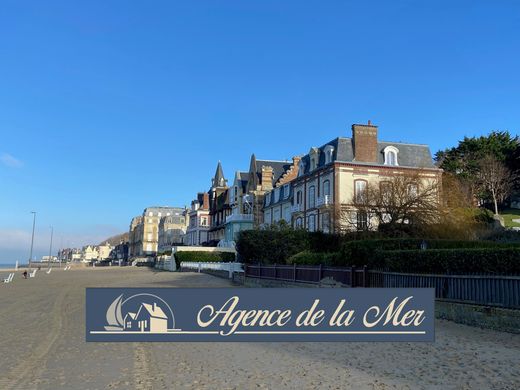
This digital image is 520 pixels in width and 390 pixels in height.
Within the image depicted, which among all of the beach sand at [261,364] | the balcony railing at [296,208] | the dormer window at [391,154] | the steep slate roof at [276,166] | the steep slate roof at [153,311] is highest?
the steep slate roof at [276,166]

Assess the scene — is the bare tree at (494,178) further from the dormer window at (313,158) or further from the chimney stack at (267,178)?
the chimney stack at (267,178)

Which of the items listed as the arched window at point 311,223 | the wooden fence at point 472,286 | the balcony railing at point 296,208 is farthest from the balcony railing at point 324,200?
the wooden fence at point 472,286

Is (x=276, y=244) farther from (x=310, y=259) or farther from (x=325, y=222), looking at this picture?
(x=325, y=222)

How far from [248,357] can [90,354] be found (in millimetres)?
3039

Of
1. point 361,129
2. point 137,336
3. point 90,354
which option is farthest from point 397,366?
point 361,129

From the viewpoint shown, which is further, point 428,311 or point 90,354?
point 428,311

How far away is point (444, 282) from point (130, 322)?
8952 mm

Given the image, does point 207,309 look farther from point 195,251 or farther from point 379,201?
point 195,251

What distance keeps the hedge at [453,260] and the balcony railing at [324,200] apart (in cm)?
2112

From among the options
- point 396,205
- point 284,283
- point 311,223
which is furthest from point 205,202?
point 284,283

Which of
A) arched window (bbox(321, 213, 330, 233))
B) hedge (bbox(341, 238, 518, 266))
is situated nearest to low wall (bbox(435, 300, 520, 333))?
hedge (bbox(341, 238, 518, 266))

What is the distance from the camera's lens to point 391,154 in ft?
132

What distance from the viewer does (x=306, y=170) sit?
4462cm

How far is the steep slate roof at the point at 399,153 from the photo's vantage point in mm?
39219
